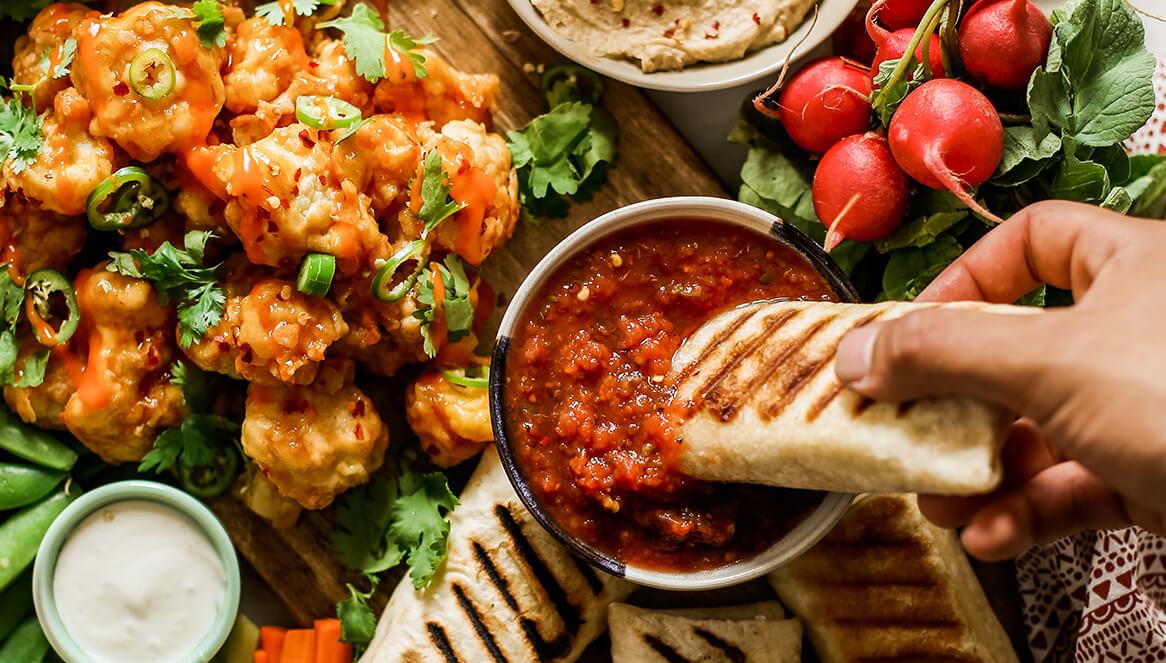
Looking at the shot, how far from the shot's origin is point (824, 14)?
385cm

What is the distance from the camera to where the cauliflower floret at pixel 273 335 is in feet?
11.4

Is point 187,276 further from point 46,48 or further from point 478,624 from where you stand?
point 478,624

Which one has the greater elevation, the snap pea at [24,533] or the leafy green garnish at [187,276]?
the leafy green garnish at [187,276]

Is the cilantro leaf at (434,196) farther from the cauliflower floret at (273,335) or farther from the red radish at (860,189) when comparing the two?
the red radish at (860,189)

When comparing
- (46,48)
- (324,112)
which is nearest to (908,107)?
(324,112)

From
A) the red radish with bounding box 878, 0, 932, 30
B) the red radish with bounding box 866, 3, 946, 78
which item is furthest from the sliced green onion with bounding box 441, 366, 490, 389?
the red radish with bounding box 878, 0, 932, 30

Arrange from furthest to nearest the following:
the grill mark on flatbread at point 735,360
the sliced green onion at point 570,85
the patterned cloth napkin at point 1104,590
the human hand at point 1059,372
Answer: the sliced green onion at point 570,85
the patterned cloth napkin at point 1104,590
the grill mark on flatbread at point 735,360
the human hand at point 1059,372

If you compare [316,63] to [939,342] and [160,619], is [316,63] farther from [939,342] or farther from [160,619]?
[939,342]

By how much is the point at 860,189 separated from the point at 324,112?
73.1 inches

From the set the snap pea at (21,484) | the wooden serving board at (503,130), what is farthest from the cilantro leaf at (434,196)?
the snap pea at (21,484)

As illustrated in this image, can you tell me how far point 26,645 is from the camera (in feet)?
13.3

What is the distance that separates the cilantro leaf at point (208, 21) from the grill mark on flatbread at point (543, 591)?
6.29 ft

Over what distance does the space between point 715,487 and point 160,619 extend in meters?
2.10

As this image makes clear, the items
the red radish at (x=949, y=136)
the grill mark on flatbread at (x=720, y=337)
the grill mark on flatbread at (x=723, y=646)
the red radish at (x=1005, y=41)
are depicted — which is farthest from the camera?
the grill mark on flatbread at (x=723, y=646)
